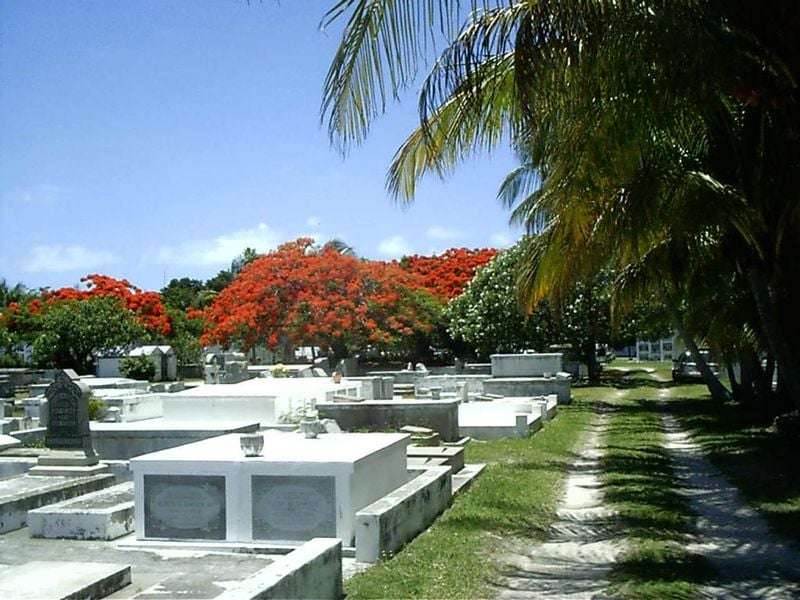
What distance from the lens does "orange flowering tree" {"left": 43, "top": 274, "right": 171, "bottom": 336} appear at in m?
50.0

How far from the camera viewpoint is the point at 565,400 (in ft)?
94.1

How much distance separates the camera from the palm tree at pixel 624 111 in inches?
269

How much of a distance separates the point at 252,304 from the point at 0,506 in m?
29.4

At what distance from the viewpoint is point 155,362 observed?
48.8 meters

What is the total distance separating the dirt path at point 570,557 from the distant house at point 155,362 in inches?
1438

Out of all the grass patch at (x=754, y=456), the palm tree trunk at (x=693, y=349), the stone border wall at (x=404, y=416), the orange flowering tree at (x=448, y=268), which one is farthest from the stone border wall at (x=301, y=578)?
the orange flowering tree at (x=448, y=268)

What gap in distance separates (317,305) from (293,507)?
29.9m

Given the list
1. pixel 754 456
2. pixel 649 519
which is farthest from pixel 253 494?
pixel 754 456

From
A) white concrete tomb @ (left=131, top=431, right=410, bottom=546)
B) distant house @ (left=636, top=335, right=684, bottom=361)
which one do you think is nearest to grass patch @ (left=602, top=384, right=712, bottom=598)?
white concrete tomb @ (left=131, top=431, right=410, bottom=546)

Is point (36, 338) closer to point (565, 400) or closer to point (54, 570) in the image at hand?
point (565, 400)

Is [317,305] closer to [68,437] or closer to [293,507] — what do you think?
[68,437]

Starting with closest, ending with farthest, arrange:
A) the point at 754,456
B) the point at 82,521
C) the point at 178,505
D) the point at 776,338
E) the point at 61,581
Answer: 1. the point at 61,581
2. the point at 178,505
3. the point at 82,521
4. the point at 776,338
5. the point at 754,456

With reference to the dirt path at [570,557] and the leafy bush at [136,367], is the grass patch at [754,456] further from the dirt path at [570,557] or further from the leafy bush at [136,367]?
the leafy bush at [136,367]

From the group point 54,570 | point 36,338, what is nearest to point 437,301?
point 36,338
